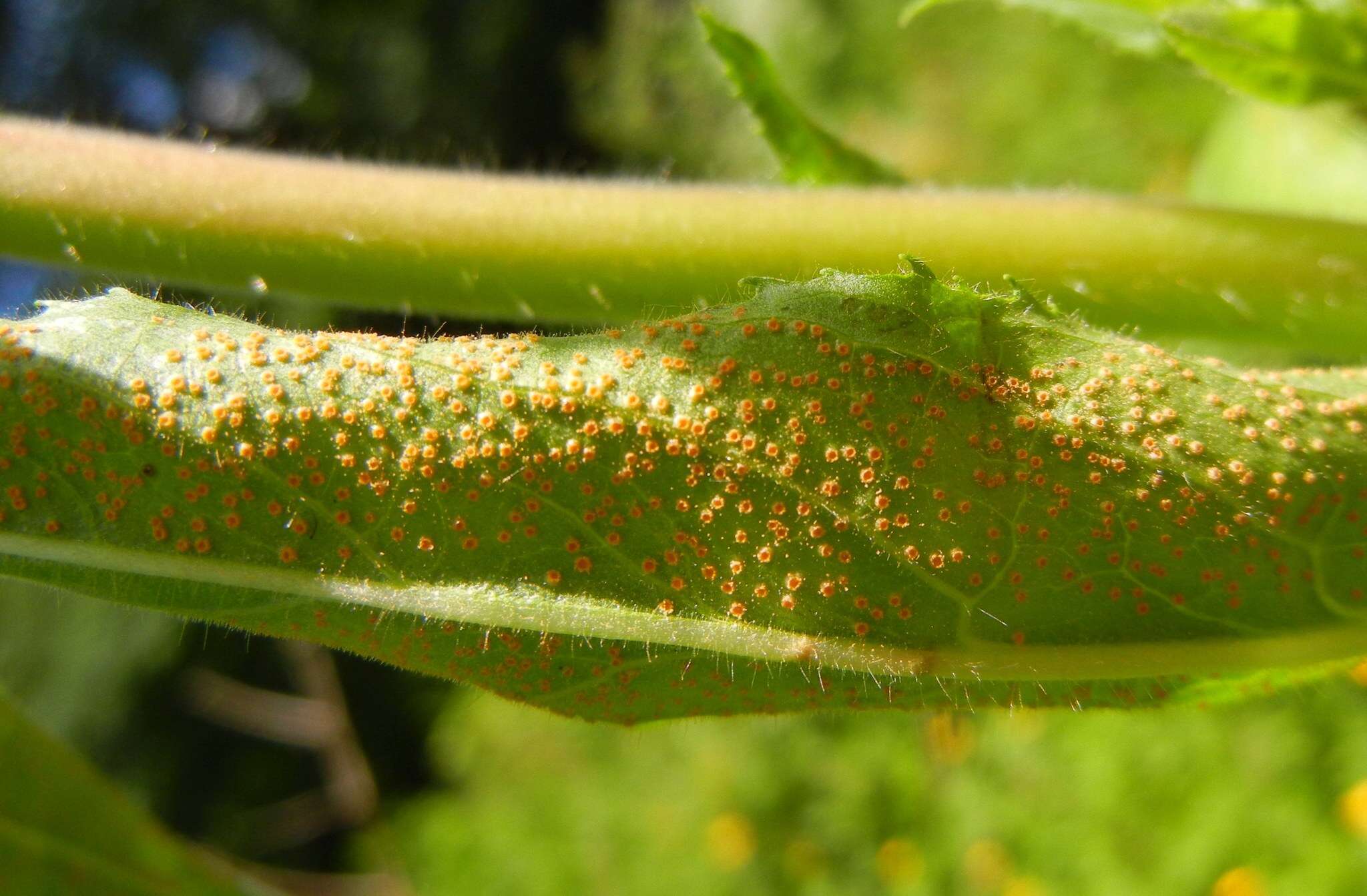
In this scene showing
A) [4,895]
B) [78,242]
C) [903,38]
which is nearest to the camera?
[78,242]

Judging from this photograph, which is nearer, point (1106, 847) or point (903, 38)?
point (1106, 847)

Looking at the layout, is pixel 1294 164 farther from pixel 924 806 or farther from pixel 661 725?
pixel 924 806

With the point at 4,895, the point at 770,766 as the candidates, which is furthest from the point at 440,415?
the point at 770,766

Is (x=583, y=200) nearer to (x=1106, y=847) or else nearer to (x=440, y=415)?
(x=440, y=415)

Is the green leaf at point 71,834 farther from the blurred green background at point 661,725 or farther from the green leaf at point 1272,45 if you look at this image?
the green leaf at point 1272,45

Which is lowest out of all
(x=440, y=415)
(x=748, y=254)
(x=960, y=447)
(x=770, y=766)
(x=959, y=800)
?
(x=770, y=766)

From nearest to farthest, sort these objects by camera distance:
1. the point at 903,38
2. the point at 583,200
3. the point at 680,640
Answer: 1. the point at 680,640
2. the point at 583,200
3. the point at 903,38

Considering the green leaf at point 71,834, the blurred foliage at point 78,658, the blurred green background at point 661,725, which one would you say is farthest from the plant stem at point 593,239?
the blurred foliage at point 78,658
